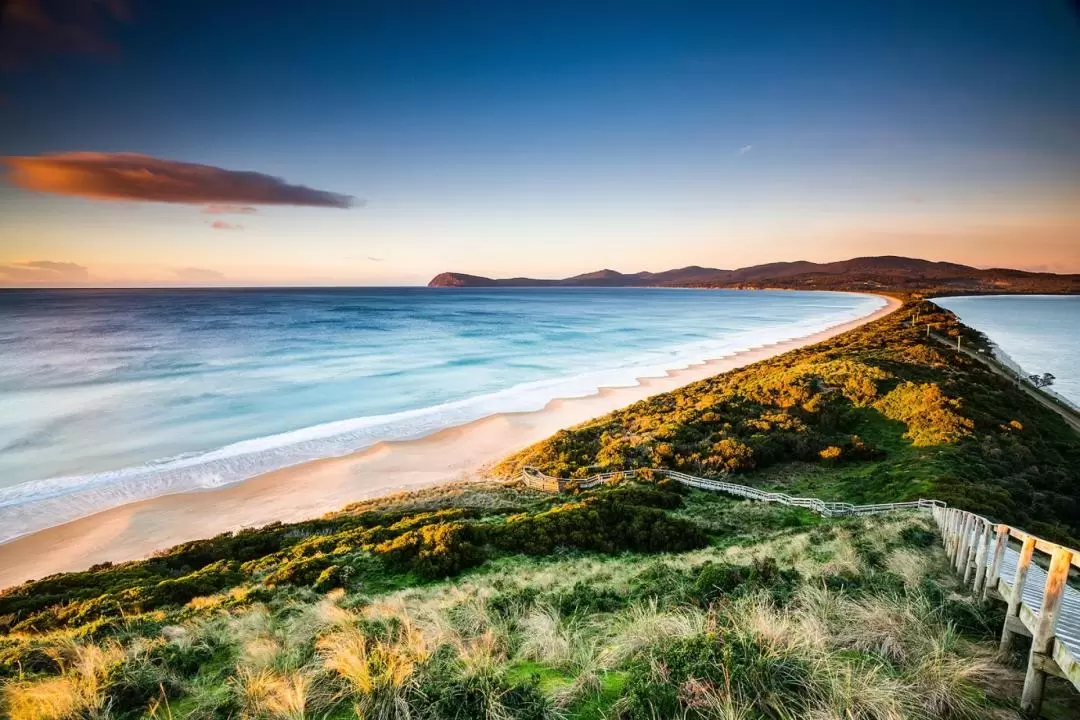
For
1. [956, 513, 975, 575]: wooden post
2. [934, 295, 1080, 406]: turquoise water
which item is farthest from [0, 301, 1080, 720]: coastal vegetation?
[934, 295, 1080, 406]: turquoise water

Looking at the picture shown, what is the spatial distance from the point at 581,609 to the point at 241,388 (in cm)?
4195

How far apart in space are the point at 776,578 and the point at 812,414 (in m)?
18.4

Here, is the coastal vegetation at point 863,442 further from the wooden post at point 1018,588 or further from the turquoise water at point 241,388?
the turquoise water at point 241,388

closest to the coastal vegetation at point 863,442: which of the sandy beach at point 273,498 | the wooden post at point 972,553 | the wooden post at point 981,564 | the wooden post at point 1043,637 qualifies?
the sandy beach at point 273,498

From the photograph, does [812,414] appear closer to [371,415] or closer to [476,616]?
[476,616]

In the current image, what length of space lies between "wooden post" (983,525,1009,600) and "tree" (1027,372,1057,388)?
149 ft

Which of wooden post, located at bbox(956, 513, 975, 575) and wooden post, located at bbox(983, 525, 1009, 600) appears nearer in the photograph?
wooden post, located at bbox(983, 525, 1009, 600)

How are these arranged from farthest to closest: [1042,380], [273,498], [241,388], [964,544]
→ [241,388] → [1042,380] → [273,498] → [964,544]

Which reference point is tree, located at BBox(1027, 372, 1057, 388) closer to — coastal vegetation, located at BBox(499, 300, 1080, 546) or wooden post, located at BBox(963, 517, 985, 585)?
coastal vegetation, located at BBox(499, 300, 1080, 546)

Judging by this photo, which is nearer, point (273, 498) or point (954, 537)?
point (954, 537)

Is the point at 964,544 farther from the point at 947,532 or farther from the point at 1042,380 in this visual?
the point at 1042,380

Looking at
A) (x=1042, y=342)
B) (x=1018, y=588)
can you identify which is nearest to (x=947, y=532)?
(x=1018, y=588)

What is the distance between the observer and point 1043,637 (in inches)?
149

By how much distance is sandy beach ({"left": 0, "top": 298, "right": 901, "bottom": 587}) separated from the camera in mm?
15984
